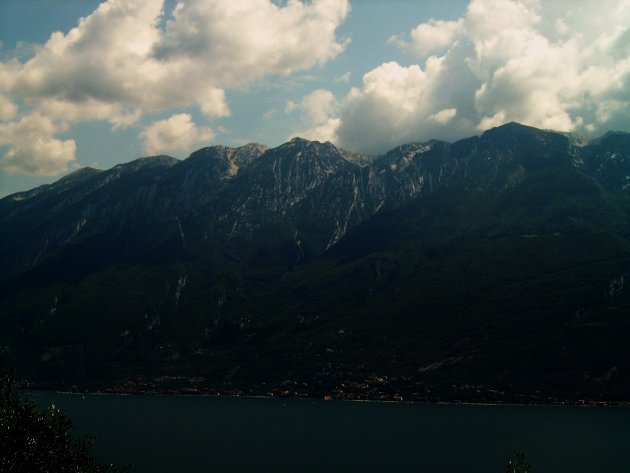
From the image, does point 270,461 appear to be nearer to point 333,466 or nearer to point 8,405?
point 333,466

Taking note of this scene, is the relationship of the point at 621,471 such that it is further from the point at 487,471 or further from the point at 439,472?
the point at 439,472

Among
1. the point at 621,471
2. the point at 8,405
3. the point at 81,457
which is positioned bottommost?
the point at 621,471

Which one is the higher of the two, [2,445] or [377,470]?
[2,445]

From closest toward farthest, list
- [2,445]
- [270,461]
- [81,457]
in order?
[2,445], [81,457], [270,461]

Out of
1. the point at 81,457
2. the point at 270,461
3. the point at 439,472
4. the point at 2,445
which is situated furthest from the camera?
the point at 270,461

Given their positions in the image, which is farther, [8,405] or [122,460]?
[122,460]

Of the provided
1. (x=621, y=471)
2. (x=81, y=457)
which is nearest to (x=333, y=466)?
(x=621, y=471)
